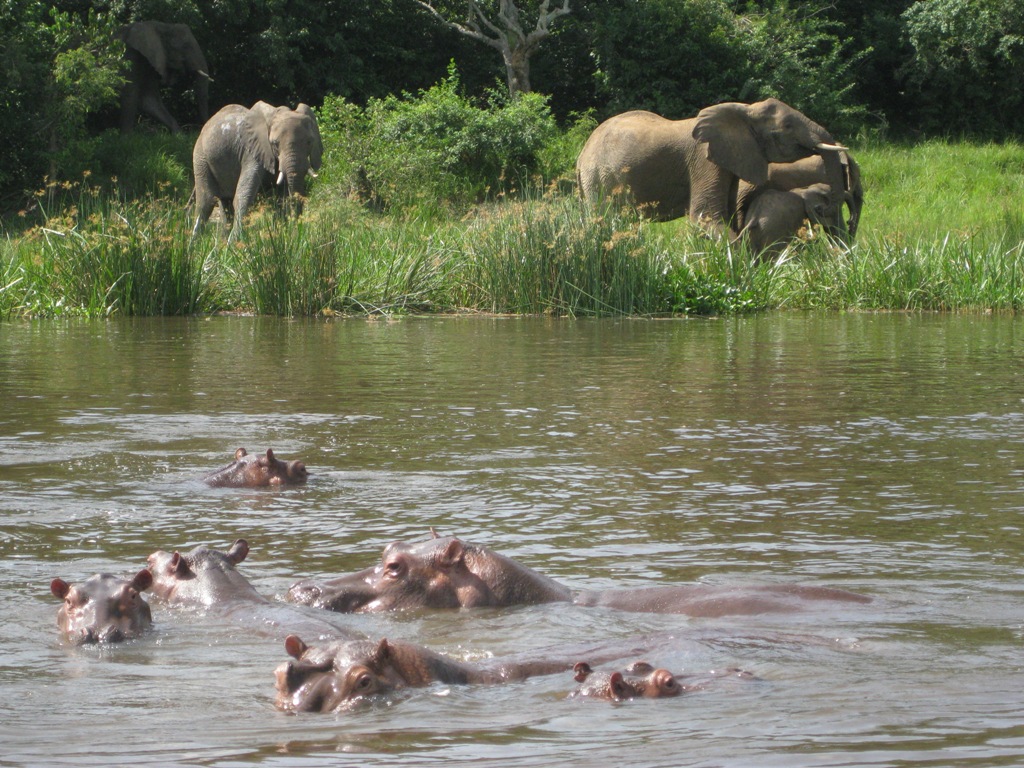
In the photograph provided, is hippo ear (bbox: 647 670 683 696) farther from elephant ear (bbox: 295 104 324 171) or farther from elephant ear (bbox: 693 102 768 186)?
elephant ear (bbox: 295 104 324 171)

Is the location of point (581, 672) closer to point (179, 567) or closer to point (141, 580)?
point (141, 580)

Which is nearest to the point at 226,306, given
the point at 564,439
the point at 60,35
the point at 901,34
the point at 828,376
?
the point at 828,376

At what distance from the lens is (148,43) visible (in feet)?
88.7

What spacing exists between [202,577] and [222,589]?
96 mm

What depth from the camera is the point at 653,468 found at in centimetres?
637

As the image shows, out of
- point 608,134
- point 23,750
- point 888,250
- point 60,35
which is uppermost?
point 60,35

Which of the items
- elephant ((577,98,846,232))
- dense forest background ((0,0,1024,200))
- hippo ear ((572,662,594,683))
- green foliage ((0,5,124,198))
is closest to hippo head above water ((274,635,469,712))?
hippo ear ((572,662,594,683))

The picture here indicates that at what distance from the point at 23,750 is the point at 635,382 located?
21.5 ft

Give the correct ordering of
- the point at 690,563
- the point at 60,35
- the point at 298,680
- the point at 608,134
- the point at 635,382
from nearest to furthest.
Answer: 1. the point at 298,680
2. the point at 690,563
3. the point at 635,382
4. the point at 608,134
5. the point at 60,35

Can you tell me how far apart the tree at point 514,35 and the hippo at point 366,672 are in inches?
1006

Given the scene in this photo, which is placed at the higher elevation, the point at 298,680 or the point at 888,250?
the point at 888,250

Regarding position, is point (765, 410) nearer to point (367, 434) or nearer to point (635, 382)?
point (635, 382)

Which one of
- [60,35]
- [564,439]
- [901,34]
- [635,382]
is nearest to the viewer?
[564,439]

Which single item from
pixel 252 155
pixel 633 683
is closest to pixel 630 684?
pixel 633 683
